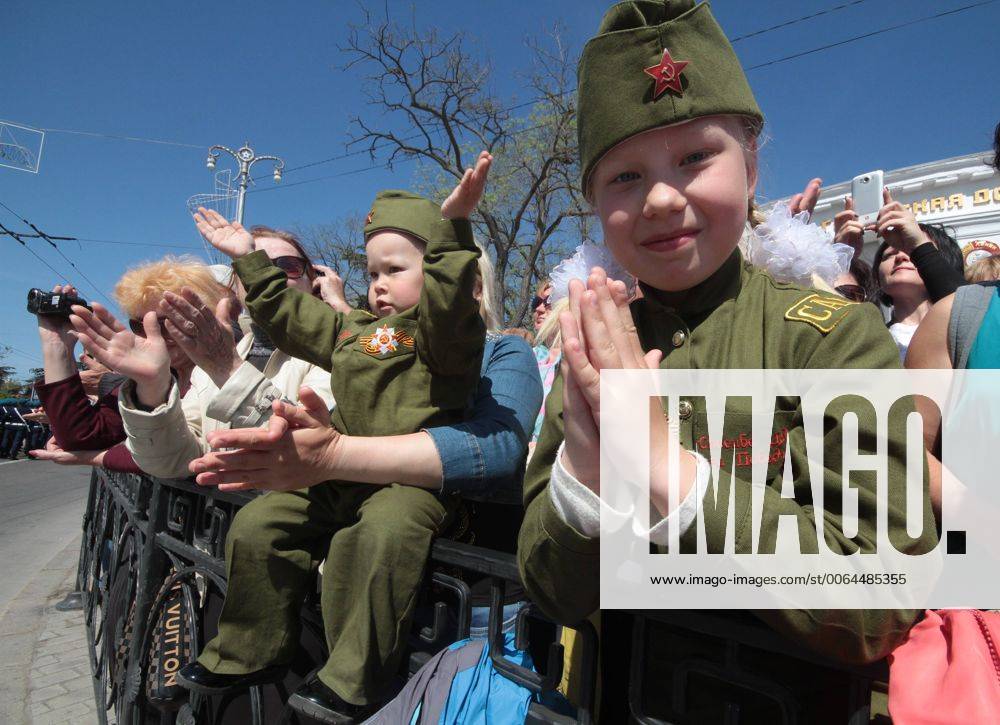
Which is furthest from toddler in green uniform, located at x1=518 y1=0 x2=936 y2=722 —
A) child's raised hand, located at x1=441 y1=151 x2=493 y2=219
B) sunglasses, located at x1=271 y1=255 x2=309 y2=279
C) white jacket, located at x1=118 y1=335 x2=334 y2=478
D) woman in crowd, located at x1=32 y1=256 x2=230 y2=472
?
woman in crowd, located at x1=32 y1=256 x2=230 y2=472

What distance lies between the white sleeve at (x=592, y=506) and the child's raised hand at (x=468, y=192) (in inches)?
37.5

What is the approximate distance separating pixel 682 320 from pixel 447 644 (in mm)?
1029

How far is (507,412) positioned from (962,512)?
1199mm

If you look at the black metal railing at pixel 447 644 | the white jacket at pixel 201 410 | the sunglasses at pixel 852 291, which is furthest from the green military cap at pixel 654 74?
the sunglasses at pixel 852 291

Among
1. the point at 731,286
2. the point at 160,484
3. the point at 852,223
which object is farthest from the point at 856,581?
the point at 160,484

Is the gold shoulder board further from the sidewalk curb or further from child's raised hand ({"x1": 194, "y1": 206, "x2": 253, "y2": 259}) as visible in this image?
the sidewalk curb

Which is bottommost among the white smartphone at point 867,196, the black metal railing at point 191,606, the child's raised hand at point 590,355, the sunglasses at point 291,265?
the black metal railing at point 191,606

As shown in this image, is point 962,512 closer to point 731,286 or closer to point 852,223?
point 731,286

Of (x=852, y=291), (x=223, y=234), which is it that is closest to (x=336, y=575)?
(x=223, y=234)

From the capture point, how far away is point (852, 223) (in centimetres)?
240

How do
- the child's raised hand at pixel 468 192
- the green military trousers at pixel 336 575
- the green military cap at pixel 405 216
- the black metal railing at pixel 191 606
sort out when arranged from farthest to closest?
the green military cap at pixel 405 216
the child's raised hand at pixel 468 192
the green military trousers at pixel 336 575
the black metal railing at pixel 191 606

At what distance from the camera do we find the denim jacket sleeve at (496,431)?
5.79 ft

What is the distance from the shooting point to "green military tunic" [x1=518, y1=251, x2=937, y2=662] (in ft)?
2.80

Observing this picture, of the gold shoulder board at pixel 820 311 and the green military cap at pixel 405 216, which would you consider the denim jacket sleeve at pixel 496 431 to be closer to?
the green military cap at pixel 405 216
